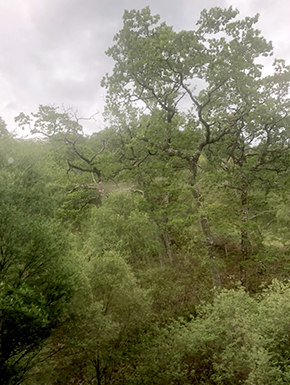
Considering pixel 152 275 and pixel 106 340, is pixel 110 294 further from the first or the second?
pixel 152 275

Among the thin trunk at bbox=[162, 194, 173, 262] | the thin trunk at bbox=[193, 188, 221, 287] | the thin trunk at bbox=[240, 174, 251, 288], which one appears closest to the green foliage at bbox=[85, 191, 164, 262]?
the thin trunk at bbox=[162, 194, 173, 262]

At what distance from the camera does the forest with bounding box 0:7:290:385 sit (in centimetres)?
843

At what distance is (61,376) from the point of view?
1008 cm

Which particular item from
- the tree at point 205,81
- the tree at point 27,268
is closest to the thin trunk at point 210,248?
the tree at point 205,81

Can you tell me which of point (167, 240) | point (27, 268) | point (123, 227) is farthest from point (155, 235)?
A: point (27, 268)

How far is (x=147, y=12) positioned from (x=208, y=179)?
966cm

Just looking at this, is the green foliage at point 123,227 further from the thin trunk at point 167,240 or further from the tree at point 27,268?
the tree at point 27,268

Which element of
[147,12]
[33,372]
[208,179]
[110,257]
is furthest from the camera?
[208,179]

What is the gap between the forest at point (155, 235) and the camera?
332 inches

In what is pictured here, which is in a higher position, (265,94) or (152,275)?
(265,94)

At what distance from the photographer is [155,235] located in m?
18.3

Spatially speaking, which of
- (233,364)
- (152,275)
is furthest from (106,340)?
(152,275)

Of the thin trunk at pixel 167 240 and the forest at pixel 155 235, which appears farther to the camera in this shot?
the thin trunk at pixel 167 240

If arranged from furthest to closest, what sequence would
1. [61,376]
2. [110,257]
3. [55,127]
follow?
1. [55,127]
2. [110,257]
3. [61,376]
